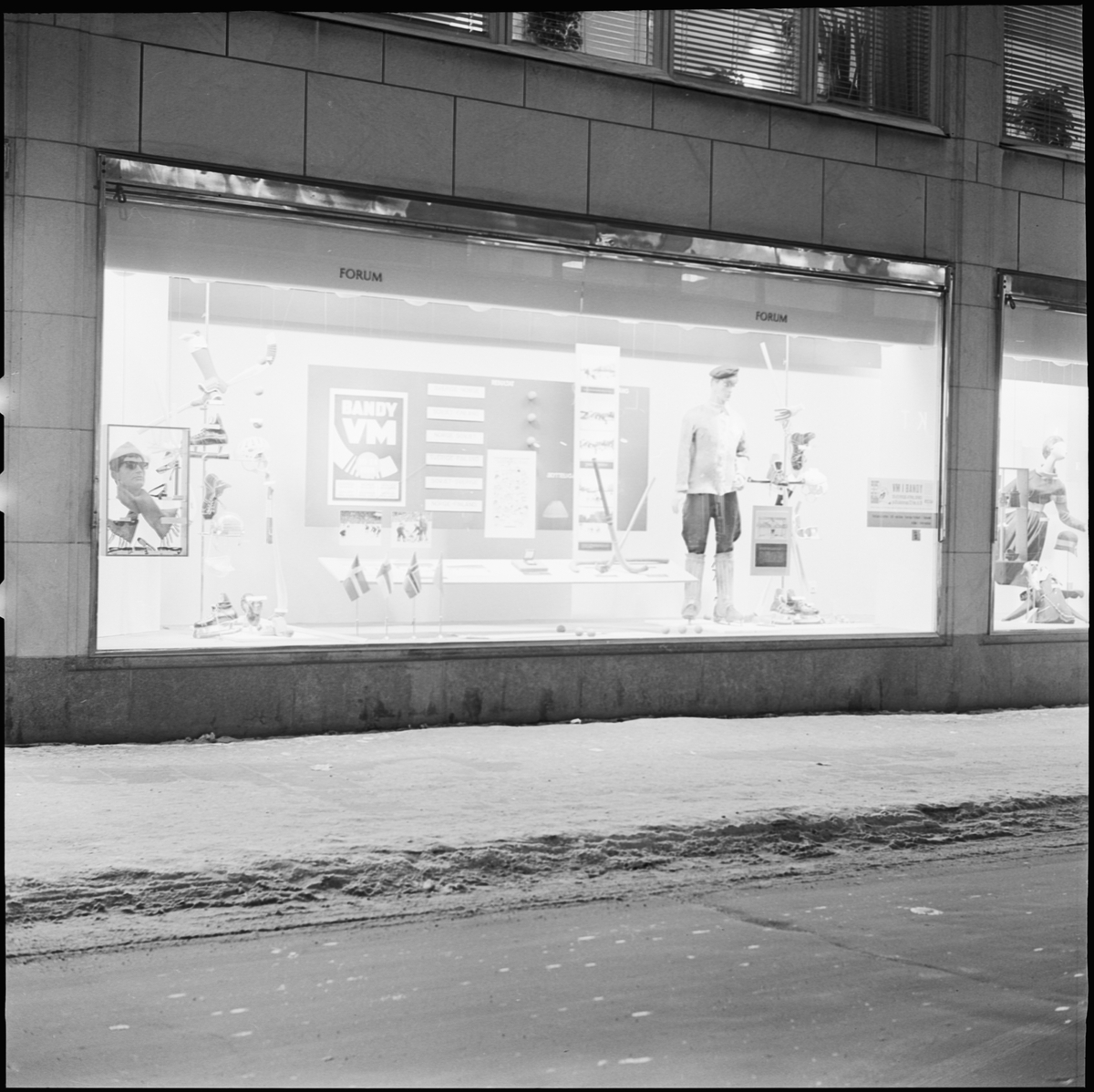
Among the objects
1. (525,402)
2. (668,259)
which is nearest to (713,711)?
(525,402)

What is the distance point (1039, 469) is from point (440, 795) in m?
7.50

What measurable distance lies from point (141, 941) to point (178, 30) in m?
6.38

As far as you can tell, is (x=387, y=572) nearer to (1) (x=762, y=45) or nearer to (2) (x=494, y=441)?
(2) (x=494, y=441)

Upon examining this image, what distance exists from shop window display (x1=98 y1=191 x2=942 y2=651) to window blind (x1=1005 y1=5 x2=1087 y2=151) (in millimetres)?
1951

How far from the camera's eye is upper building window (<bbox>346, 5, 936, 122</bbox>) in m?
→ 10.7

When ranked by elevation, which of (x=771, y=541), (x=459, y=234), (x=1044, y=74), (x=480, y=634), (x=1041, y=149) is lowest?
(x=480, y=634)

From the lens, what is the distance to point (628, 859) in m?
6.84

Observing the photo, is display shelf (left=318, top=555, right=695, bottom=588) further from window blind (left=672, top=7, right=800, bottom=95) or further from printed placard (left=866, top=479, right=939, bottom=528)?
window blind (left=672, top=7, right=800, bottom=95)

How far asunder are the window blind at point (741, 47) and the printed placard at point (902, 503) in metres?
3.36

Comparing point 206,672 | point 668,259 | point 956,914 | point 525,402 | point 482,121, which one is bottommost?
point 956,914

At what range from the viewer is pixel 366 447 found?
10602mm

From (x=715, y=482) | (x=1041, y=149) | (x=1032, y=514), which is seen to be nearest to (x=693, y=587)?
(x=715, y=482)

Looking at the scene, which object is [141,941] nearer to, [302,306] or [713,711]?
[302,306]

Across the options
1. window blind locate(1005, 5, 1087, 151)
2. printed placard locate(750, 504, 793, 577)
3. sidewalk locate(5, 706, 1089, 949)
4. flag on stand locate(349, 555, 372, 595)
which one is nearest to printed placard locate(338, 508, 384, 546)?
flag on stand locate(349, 555, 372, 595)
